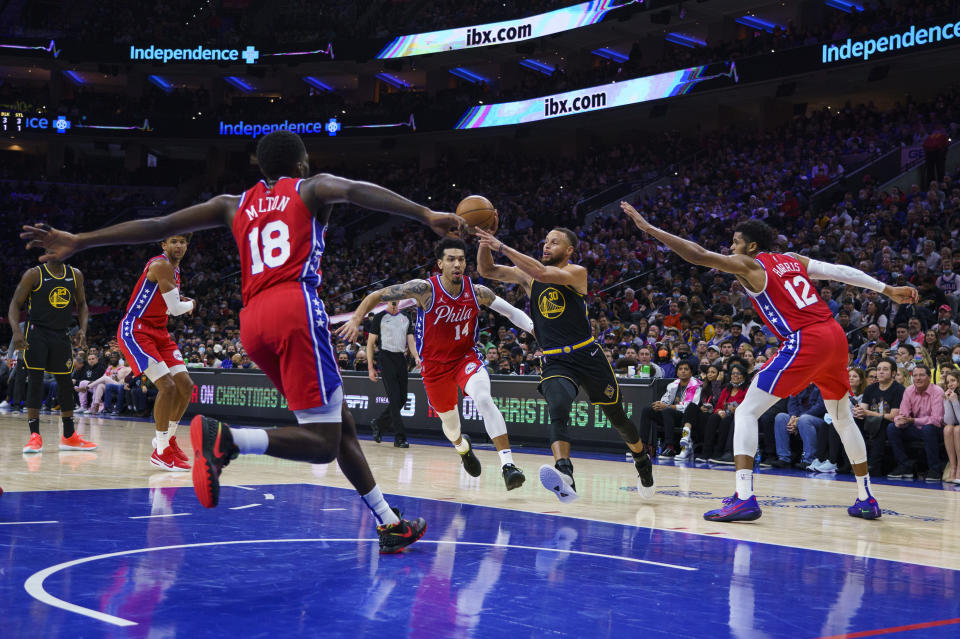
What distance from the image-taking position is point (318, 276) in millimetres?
4301

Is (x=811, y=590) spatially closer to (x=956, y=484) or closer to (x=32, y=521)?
(x=32, y=521)

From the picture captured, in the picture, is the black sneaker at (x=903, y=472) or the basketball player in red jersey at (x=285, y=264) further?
the black sneaker at (x=903, y=472)

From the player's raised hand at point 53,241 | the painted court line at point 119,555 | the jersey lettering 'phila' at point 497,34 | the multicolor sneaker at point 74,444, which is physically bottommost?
the multicolor sneaker at point 74,444

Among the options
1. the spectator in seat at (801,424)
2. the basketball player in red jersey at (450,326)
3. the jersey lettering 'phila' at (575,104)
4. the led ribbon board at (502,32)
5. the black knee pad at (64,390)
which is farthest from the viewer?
the jersey lettering 'phila' at (575,104)

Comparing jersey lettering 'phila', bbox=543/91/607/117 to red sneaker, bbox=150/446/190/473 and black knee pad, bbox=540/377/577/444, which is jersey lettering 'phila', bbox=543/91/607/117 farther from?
black knee pad, bbox=540/377/577/444

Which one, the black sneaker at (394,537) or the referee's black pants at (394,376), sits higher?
the referee's black pants at (394,376)

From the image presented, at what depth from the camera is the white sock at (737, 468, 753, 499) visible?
6340mm

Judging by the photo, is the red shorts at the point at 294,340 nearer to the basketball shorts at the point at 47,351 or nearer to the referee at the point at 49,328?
the referee at the point at 49,328

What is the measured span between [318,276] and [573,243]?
3.28 meters

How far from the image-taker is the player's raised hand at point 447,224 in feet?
12.5

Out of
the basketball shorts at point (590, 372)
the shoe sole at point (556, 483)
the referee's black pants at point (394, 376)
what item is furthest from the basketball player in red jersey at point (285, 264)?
the referee's black pants at point (394, 376)

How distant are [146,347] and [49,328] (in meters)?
1.97

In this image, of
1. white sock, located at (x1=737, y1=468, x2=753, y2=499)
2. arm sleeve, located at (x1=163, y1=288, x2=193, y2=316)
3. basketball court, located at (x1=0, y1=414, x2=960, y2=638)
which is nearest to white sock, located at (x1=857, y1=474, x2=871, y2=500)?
basketball court, located at (x1=0, y1=414, x2=960, y2=638)

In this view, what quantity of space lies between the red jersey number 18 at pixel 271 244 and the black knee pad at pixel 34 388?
681cm
